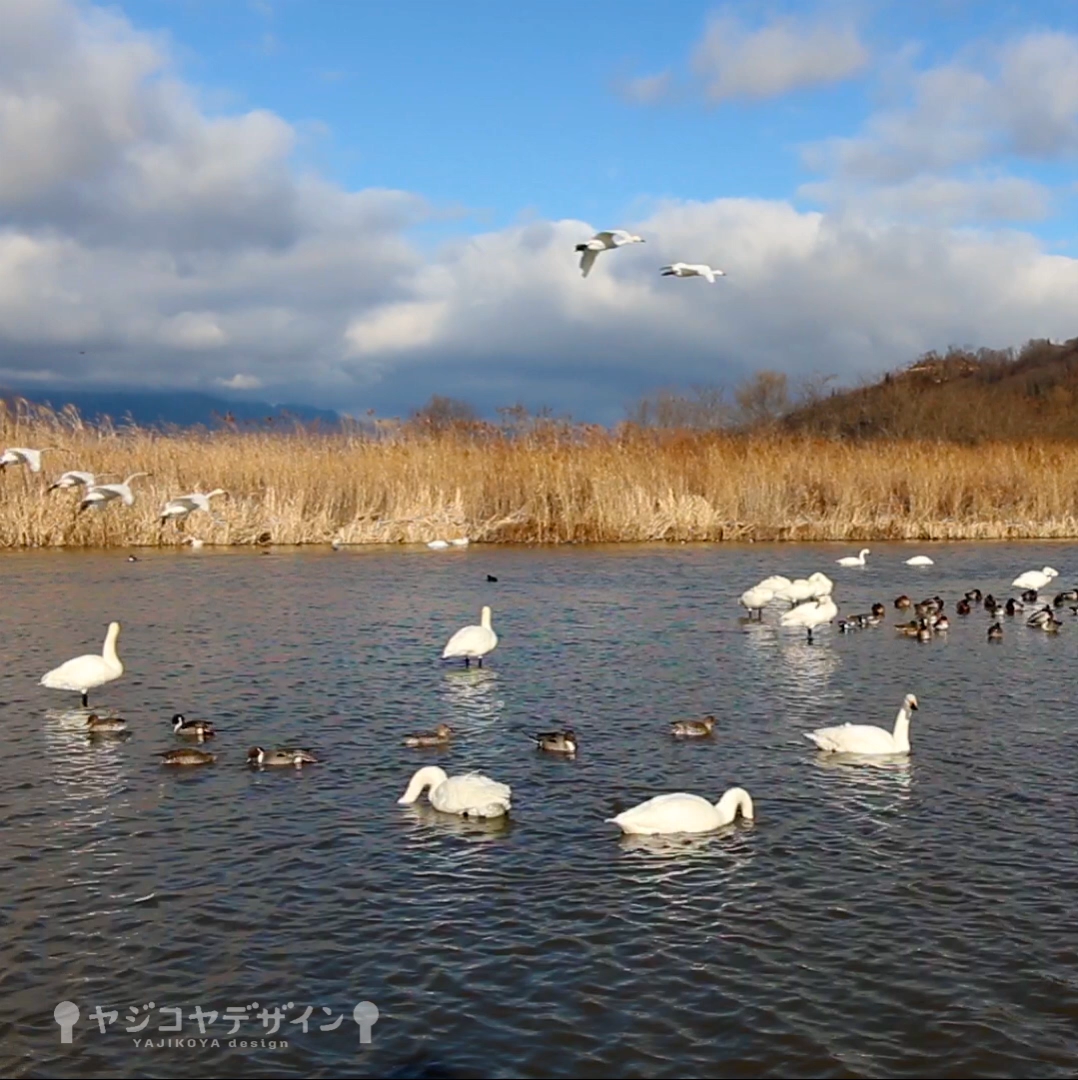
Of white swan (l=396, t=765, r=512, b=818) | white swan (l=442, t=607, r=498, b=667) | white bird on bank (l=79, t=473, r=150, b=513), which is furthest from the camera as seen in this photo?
white bird on bank (l=79, t=473, r=150, b=513)

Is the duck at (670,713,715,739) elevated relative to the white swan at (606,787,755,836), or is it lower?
elevated

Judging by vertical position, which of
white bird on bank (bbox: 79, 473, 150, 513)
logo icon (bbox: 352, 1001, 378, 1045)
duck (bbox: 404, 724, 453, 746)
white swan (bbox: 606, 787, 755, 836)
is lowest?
logo icon (bbox: 352, 1001, 378, 1045)

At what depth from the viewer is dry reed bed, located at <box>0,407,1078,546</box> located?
2914 centimetres

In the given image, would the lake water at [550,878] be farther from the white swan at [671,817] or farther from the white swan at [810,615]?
the white swan at [810,615]

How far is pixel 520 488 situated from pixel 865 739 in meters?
21.8

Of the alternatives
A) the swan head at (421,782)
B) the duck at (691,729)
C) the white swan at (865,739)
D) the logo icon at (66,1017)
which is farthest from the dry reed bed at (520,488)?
the logo icon at (66,1017)

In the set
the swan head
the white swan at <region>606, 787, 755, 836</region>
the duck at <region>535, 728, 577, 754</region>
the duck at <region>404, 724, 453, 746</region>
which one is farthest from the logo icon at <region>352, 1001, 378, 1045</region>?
the duck at <region>404, 724, 453, 746</region>

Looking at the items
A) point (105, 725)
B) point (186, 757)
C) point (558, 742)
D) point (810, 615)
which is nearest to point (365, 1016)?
point (558, 742)

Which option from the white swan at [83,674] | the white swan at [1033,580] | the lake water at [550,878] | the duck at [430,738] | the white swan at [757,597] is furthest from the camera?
the white swan at [1033,580]

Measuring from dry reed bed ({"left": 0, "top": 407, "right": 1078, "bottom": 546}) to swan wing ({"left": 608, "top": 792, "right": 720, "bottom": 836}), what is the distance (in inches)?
865

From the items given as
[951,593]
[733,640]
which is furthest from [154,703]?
[951,593]

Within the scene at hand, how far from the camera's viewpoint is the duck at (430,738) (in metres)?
10.3

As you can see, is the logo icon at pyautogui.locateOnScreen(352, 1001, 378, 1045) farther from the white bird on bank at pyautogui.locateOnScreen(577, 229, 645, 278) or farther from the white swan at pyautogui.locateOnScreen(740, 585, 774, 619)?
the white swan at pyautogui.locateOnScreen(740, 585, 774, 619)

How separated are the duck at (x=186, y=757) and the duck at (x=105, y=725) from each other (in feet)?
4.51
